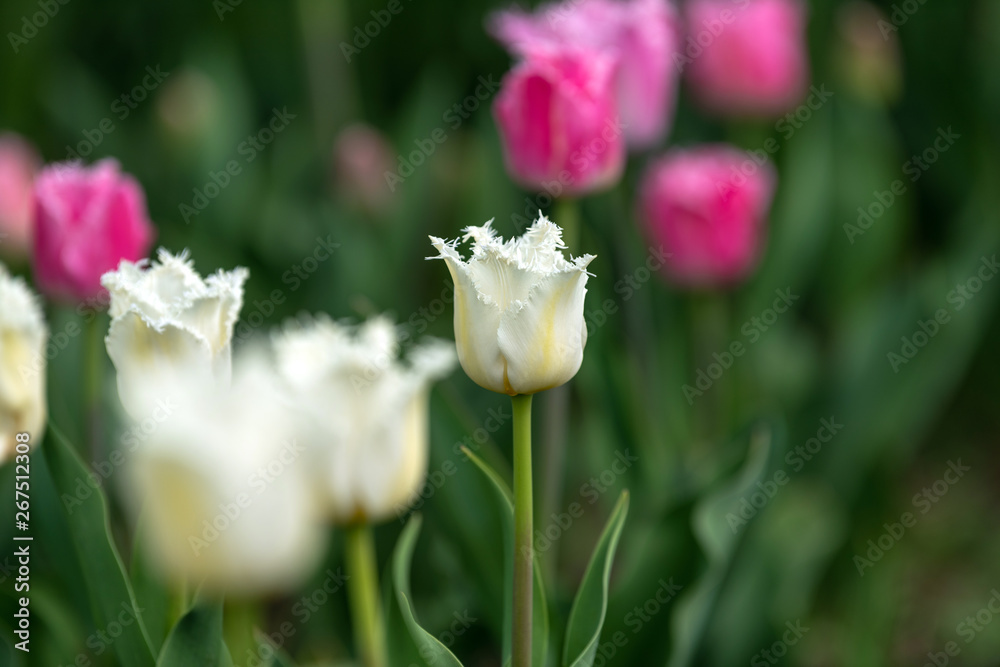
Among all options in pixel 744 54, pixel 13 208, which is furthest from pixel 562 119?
pixel 13 208

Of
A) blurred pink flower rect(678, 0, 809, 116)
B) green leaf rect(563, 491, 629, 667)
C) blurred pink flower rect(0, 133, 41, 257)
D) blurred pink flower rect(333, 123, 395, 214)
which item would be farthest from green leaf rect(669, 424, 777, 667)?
blurred pink flower rect(0, 133, 41, 257)

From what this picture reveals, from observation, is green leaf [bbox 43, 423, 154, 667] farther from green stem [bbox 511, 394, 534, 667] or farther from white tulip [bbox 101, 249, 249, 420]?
green stem [bbox 511, 394, 534, 667]

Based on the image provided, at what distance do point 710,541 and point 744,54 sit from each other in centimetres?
121

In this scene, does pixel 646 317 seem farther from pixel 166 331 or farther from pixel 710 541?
pixel 166 331

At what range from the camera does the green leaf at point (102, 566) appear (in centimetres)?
78

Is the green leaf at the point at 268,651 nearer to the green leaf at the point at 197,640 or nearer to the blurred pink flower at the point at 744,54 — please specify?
the green leaf at the point at 197,640

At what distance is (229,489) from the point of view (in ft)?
1.83

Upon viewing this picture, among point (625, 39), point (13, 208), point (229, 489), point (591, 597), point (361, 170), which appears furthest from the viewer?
point (361, 170)

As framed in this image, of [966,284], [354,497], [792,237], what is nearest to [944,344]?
[966,284]

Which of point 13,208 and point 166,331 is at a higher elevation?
point 13,208

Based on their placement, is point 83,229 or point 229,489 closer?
point 229,489

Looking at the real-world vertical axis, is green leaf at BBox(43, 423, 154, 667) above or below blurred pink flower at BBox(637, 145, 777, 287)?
below

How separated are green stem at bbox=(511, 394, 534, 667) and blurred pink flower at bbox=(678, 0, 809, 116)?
142 cm

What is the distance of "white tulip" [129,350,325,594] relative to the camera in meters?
0.55
